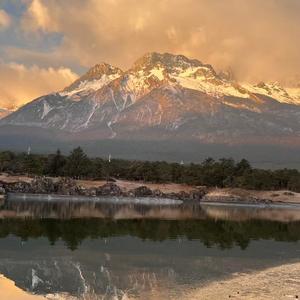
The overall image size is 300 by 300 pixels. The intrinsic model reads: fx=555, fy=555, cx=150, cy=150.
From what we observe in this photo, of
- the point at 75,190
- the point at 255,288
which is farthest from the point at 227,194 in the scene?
the point at 255,288

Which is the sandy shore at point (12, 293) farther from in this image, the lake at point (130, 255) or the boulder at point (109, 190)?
the boulder at point (109, 190)

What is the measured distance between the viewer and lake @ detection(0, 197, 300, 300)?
1441 inches

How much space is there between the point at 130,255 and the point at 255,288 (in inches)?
678

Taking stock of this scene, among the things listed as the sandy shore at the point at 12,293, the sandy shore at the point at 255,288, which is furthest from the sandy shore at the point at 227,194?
the sandy shore at the point at 12,293

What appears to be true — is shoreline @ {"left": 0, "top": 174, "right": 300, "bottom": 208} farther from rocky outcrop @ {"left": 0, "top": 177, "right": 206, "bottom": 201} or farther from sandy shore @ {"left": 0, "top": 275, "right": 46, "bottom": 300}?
sandy shore @ {"left": 0, "top": 275, "right": 46, "bottom": 300}

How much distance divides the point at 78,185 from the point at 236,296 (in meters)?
145

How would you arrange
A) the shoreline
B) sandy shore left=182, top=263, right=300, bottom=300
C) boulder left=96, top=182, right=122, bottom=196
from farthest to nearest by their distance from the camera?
1. boulder left=96, top=182, right=122, bottom=196
2. the shoreline
3. sandy shore left=182, top=263, right=300, bottom=300

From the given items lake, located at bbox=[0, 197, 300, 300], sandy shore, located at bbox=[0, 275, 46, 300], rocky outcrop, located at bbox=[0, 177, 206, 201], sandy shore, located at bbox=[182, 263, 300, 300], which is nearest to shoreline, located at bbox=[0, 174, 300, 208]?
rocky outcrop, located at bbox=[0, 177, 206, 201]

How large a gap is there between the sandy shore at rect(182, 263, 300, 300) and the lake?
1.52 ft

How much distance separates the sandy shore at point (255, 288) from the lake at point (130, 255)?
0.46 meters

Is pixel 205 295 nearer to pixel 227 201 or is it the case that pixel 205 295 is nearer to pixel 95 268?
pixel 95 268

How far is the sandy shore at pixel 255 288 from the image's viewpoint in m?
34.0

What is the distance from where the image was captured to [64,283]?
121 ft

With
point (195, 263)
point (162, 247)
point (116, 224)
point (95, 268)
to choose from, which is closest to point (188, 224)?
point (116, 224)
